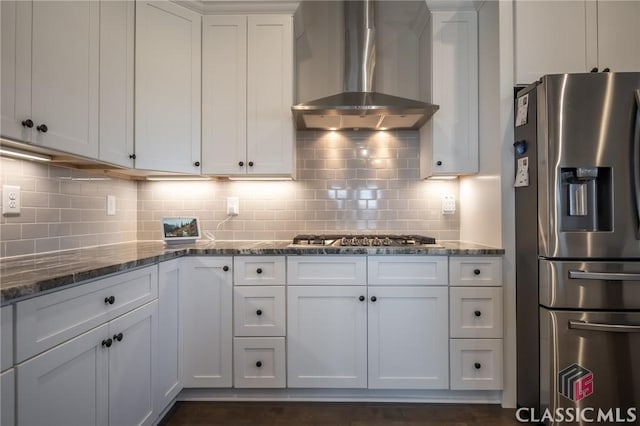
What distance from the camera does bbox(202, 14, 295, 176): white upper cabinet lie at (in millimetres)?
2168

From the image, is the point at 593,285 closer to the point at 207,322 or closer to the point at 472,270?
the point at 472,270

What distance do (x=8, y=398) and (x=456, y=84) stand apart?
98.8 inches

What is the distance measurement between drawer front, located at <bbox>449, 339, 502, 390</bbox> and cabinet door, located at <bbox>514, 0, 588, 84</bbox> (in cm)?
152

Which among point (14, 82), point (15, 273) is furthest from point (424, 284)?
point (14, 82)

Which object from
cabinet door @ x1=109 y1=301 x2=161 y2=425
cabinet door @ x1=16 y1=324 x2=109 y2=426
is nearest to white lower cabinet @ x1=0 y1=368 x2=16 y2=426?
cabinet door @ x1=16 y1=324 x2=109 y2=426

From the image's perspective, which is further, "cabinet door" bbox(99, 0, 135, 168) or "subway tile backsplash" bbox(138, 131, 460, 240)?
"subway tile backsplash" bbox(138, 131, 460, 240)

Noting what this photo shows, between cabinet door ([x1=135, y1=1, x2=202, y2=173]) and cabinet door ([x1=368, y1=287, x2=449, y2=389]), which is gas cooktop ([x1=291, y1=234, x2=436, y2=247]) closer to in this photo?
cabinet door ([x1=368, y1=287, x2=449, y2=389])

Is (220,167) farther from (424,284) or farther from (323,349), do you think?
(424,284)

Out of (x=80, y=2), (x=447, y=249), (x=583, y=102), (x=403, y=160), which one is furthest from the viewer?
(x=403, y=160)

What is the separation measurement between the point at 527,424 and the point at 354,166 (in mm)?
1858

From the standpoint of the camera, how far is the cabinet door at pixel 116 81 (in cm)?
168

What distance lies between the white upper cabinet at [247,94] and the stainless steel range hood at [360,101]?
0.22m

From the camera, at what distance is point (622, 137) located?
158 cm

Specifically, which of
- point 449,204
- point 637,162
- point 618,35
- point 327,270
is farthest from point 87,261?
point 618,35
